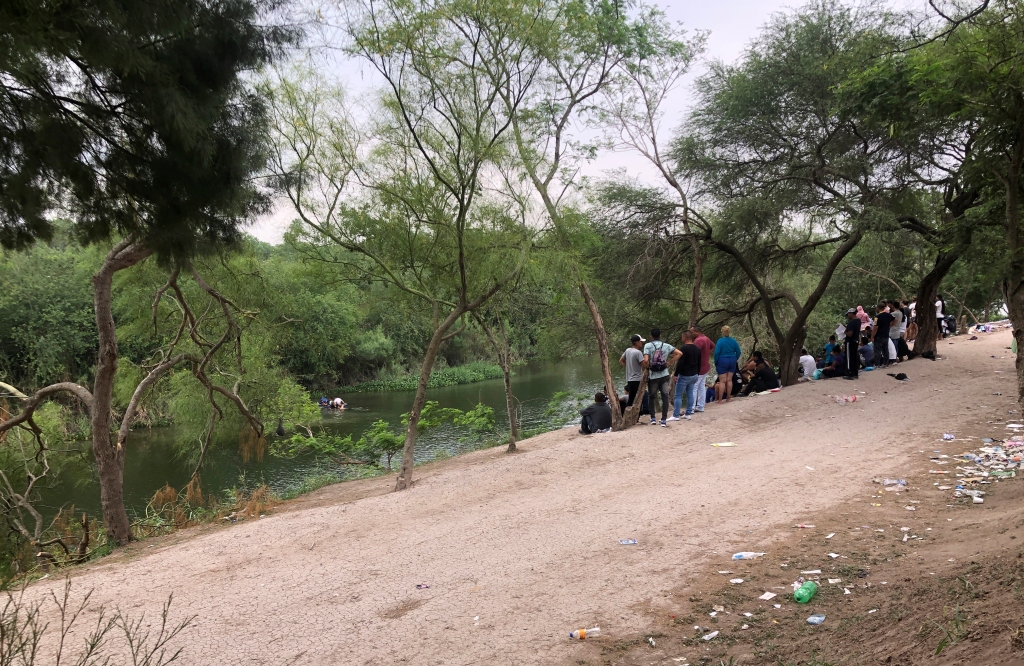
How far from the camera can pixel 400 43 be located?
27.4 ft

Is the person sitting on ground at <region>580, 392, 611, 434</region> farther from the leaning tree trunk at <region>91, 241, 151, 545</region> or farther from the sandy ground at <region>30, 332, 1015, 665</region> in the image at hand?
the leaning tree trunk at <region>91, 241, 151, 545</region>

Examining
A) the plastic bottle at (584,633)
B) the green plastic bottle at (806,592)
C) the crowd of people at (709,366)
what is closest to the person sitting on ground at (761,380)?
the crowd of people at (709,366)

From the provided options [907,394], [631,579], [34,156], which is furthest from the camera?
[907,394]

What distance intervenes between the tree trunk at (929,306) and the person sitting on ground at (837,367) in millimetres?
2511

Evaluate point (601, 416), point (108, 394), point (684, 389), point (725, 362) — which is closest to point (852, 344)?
point (725, 362)

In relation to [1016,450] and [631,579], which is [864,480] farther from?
[631,579]

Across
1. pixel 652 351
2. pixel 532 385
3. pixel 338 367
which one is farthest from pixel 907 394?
pixel 338 367

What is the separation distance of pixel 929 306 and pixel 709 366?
6716 millimetres

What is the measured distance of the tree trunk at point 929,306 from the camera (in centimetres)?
1324

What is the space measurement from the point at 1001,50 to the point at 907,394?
701 cm

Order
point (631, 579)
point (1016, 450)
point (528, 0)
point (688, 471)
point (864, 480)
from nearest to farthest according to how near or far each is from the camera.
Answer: point (631, 579) < point (864, 480) < point (1016, 450) < point (688, 471) < point (528, 0)

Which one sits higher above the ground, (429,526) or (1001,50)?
(1001,50)

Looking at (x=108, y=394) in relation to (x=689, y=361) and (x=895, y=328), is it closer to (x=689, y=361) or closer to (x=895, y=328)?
(x=689, y=361)

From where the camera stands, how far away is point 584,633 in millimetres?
4234
